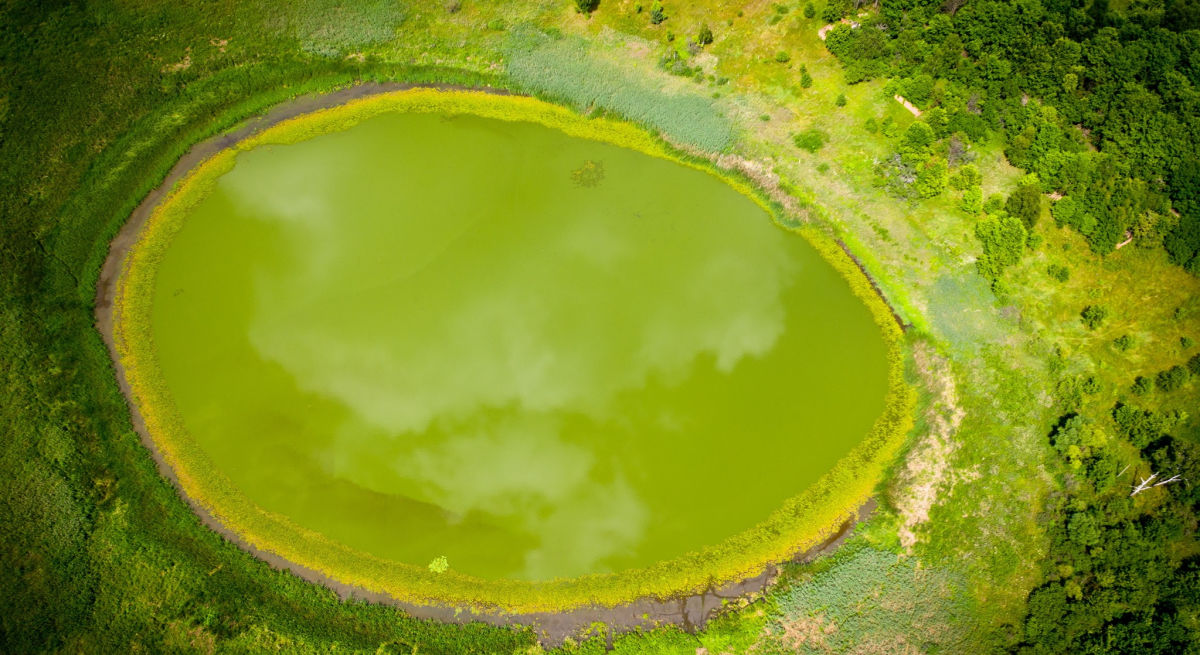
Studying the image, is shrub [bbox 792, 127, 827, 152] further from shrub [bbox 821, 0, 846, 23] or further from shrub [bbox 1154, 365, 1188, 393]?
A: shrub [bbox 1154, 365, 1188, 393]

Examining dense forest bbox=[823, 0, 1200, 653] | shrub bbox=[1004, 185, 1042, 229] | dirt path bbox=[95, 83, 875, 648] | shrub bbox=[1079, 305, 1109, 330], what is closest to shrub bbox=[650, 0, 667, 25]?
dense forest bbox=[823, 0, 1200, 653]

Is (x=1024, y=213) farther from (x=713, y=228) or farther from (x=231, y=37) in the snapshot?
(x=231, y=37)

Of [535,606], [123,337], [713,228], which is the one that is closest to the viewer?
[535,606]


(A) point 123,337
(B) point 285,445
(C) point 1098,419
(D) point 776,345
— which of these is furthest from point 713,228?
(A) point 123,337

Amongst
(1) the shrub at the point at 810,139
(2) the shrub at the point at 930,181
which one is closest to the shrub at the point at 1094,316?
(2) the shrub at the point at 930,181

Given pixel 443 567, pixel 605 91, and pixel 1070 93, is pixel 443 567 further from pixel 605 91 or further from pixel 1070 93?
pixel 1070 93

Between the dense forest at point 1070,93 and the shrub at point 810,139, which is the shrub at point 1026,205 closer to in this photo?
the dense forest at point 1070,93

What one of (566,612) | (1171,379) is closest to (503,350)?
(566,612)
